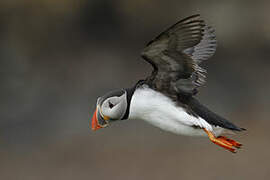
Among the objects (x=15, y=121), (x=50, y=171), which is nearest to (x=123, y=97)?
(x=50, y=171)

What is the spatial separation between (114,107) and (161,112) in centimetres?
23

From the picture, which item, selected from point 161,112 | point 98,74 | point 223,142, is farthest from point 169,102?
point 98,74

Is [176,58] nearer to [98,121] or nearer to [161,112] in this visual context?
[161,112]

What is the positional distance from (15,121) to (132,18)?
1.79 meters

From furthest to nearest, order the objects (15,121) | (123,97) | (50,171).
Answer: (15,121), (50,171), (123,97)

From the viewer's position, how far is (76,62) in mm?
7391

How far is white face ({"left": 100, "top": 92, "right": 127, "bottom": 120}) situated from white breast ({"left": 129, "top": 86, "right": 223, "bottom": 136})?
0.05m

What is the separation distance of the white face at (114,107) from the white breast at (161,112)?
45 mm

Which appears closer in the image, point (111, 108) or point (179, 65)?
point (179, 65)

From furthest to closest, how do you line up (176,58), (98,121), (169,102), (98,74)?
(98,74) < (98,121) < (169,102) < (176,58)

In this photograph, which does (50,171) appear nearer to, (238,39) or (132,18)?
(132,18)

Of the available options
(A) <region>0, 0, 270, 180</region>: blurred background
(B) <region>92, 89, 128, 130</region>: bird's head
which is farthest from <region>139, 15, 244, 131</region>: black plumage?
(A) <region>0, 0, 270, 180</region>: blurred background

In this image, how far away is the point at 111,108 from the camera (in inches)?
123

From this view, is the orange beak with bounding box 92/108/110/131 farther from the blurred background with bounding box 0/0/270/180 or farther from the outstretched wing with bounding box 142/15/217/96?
the blurred background with bounding box 0/0/270/180
